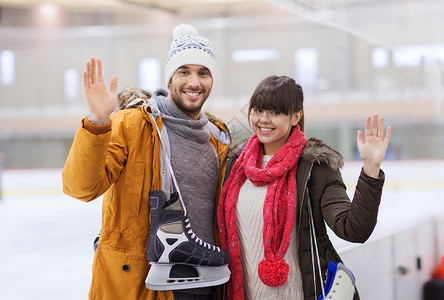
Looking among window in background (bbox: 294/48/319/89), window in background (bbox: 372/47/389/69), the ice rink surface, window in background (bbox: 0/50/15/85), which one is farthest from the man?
window in background (bbox: 0/50/15/85)

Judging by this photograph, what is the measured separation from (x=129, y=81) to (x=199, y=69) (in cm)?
1060

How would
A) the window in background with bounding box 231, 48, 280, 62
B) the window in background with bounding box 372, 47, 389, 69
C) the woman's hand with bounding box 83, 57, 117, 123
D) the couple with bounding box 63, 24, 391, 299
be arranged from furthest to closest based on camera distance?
the window in background with bounding box 231, 48, 280, 62 < the window in background with bounding box 372, 47, 389, 69 < the couple with bounding box 63, 24, 391, 299 < the woman's hand with bounding box 83, 57, 117, 123

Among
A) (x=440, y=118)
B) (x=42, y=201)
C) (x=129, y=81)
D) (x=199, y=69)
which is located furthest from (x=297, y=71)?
(x=199, y=69)

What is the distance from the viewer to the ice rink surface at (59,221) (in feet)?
14.1

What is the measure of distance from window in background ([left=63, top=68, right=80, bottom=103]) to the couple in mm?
11489

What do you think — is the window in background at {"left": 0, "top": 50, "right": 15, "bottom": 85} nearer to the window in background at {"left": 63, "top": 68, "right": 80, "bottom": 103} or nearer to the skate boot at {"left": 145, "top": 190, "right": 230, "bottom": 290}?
the window in background at {"left": 63, "top": 68, "right": 80, "bottom": 103}

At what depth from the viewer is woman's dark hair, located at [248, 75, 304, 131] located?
1.65 m

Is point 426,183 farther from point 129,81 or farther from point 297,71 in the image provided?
point 129,81

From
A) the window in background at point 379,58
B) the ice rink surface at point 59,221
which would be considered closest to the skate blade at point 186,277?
the ice rink surface at point 59,221

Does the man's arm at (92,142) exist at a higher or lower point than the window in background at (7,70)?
lower

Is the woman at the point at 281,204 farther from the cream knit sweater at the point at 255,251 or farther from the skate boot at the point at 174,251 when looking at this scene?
the skate boot at the point at 174,251

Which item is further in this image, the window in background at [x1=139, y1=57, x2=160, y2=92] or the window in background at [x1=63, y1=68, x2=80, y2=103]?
the window in background at [x1=63, y1=68, x2=80, y2=103]

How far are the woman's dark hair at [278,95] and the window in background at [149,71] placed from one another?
10.1 meters

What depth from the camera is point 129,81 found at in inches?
475
